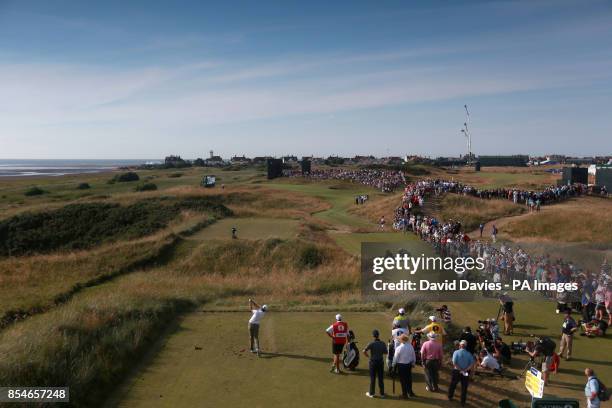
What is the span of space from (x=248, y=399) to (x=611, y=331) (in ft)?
35.5

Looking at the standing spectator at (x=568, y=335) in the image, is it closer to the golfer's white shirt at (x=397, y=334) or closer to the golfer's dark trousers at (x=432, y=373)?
the golfer's dark trousers at (x=432, y=373)

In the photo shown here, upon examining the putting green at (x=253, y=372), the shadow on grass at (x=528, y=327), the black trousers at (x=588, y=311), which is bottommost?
the putting green at (x=253, y=372)

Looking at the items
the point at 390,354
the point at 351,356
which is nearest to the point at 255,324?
the point at 351,356

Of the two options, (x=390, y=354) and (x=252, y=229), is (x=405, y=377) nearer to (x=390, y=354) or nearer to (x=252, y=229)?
(x=390, y=354)

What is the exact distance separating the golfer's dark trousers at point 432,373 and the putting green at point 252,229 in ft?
64.9

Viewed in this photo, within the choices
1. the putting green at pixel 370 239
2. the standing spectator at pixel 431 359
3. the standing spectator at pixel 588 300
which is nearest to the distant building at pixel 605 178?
the putting green at pixel 370 239

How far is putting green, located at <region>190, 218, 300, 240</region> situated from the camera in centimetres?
3183

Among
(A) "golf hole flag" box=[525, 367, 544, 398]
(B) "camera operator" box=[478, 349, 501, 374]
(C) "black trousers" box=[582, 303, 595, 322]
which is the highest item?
(A) "golf hole flag" box=[525, 367, 544, 398]

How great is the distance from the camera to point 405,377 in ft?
34.9

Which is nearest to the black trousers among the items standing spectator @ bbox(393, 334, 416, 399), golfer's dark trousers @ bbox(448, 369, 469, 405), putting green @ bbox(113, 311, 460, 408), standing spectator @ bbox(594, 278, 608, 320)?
standing spectator @ bbox(594, 278, 608, 320)

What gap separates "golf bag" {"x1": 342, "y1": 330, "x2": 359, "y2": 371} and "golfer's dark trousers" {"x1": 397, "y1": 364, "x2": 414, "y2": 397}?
5.67 feet

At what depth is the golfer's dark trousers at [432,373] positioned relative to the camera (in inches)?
426

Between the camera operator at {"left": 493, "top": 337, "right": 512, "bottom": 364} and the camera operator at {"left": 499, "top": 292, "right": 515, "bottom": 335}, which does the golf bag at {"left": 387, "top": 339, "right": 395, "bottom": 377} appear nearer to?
the camera operator at {"left": 493, "top": 337, "right": 512, "bottom": 364}

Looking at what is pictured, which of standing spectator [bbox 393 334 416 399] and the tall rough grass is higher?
the tall rough grass
